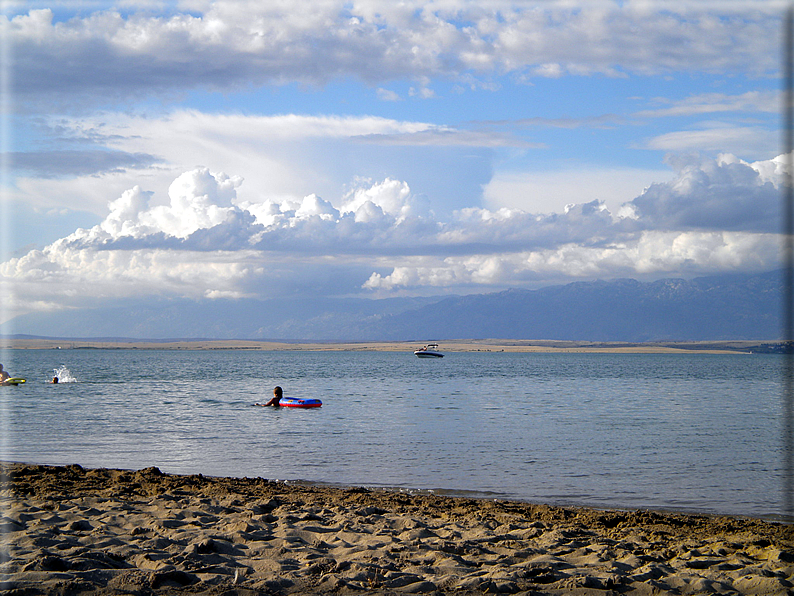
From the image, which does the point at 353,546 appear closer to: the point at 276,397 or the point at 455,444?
the point at 455,444

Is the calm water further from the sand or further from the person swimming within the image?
the sand

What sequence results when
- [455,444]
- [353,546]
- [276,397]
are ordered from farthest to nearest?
[276,397]
[455,444]
[353,546]

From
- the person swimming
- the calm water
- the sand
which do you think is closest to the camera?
the sand

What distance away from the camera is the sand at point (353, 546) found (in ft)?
26.2

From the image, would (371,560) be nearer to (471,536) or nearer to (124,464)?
(471,536)

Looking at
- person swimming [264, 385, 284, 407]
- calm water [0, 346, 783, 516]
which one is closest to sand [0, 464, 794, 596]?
calm water [0, 346, 783, 516]

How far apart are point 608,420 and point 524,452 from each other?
41.0ft

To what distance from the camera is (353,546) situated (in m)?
9.85

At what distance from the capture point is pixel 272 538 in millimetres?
10164

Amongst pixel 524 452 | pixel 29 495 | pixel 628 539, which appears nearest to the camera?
pixel 628 539

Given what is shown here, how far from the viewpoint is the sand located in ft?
26.2

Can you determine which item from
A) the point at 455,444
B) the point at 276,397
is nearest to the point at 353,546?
the point at 455,444

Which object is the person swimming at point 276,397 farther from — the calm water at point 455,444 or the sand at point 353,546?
the sand at point 353,546

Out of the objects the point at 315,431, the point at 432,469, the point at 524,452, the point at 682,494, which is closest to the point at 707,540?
the point at 682,494
